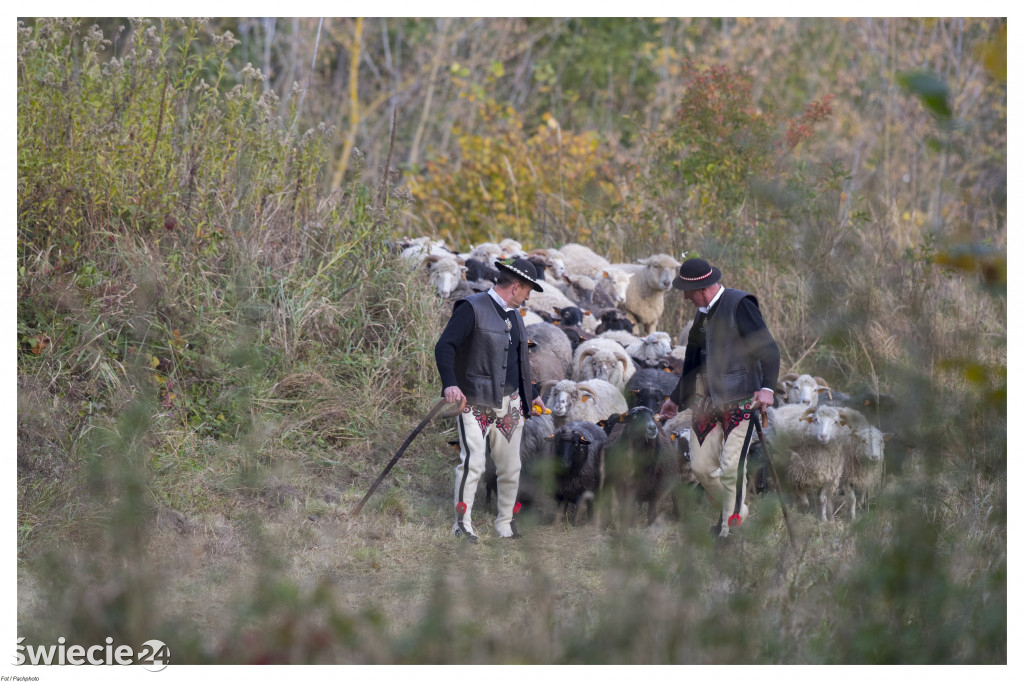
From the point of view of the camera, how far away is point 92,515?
6695mm

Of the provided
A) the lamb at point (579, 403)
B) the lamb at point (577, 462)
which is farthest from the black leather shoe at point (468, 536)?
the lamb at point (579, 403)

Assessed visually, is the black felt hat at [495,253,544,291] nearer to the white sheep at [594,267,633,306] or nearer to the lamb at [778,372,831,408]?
the lamb at [778,372,831,408]

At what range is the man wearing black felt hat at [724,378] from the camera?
6.82 m

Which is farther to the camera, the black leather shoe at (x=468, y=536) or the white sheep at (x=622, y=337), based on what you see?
the white sheep at (x=622, y=337)

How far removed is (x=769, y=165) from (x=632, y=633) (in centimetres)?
1079

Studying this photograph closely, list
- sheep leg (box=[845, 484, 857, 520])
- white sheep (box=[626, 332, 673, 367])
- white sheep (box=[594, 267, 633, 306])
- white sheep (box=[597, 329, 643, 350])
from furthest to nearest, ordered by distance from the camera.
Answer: white sheep (box=[594, 267, 633, 306]) < white sheep (box=[597, 329, 643, 350]) < white sheep (box=[626, 332, 673, 367]) < sheep leg (box=[845, 484, 857, 520])

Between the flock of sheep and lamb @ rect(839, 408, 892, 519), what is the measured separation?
0.01 meters

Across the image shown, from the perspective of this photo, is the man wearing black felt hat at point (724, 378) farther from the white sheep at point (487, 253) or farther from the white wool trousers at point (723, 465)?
the white sheep at point (487, 253)

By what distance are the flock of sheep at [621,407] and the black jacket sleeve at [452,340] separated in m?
0.91

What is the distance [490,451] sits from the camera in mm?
7320

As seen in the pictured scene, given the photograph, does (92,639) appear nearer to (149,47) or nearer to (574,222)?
(149,47)

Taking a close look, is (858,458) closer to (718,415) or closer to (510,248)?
(718,415)

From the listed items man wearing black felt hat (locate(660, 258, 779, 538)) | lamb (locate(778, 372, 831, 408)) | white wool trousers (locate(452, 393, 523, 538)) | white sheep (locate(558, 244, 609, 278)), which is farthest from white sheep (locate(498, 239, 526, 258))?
man wearing black felt hat (locate(660, 258, 779, 538))

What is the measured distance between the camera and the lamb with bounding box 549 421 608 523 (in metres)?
7.50
